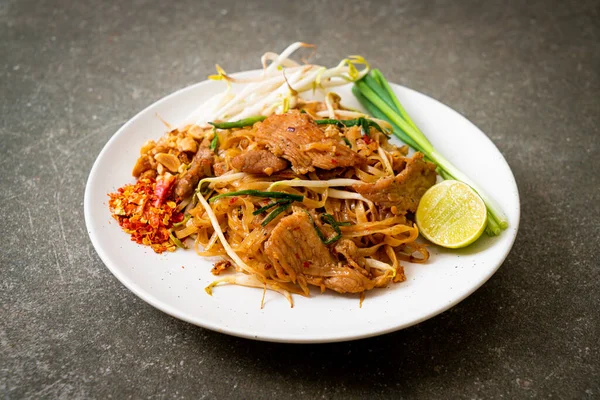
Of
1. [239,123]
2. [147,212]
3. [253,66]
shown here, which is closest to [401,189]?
[239,123]

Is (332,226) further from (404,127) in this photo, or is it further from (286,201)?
(404,127)

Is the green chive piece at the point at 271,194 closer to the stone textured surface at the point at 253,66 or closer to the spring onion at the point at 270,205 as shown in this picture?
the spring onion at the point at 270,205

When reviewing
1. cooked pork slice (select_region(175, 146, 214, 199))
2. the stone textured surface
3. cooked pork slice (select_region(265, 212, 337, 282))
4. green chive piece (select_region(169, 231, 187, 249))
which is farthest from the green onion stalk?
green chive piece (select_region(169, 231, 187, 249))

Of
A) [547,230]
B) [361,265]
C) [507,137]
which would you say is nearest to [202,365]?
[361,265]

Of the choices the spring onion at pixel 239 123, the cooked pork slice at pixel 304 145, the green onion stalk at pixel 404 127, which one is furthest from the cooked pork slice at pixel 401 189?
the spring onion at pixel 239 123

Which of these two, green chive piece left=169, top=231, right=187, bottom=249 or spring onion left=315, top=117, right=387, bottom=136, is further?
spring onion left=315, top=117, right=387, bottom=136

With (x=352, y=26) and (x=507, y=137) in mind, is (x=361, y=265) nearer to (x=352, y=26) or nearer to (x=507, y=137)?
(x=507, y=137)

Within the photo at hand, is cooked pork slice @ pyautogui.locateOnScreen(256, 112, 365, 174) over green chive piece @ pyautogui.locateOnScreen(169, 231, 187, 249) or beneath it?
over

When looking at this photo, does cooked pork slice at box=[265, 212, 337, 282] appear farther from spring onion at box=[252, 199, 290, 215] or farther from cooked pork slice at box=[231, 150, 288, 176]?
cooked pork slice at box=[231, 150, 288, 176]
